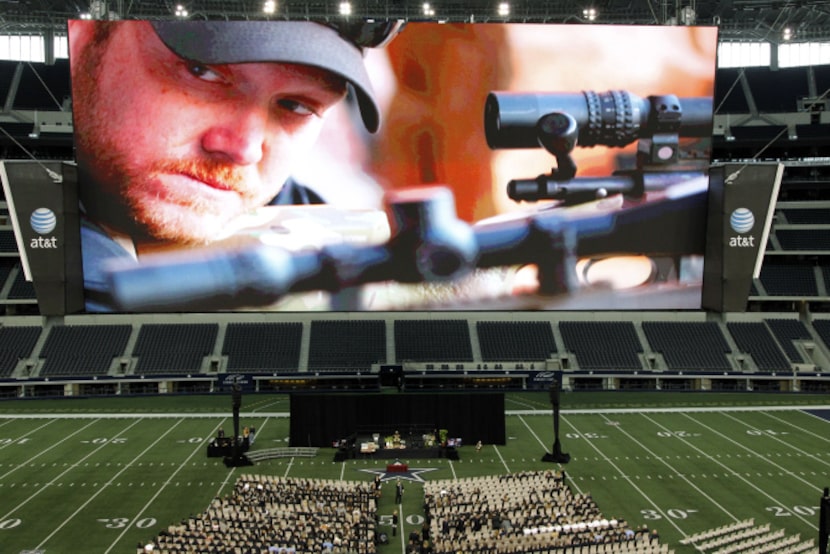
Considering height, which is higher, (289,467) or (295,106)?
(295,106)

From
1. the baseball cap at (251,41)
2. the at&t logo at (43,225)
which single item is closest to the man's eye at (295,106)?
the baseball cap at (251,41)

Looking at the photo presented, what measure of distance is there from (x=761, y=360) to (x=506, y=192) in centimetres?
2343

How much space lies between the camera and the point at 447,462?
31.8 metres

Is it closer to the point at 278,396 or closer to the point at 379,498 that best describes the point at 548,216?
the point at 379,498

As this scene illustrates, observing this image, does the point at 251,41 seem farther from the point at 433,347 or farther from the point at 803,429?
the point at 803,429

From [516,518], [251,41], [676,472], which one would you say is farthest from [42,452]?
[676,472]

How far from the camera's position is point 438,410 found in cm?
3453

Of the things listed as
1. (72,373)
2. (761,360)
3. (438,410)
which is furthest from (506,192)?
(72,373)

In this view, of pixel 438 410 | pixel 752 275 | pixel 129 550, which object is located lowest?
pixel 129 550

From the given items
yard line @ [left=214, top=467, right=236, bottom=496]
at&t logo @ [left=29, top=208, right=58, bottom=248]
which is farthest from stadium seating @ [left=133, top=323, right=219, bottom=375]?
at&t logo @ [left=29, top=208, right=58, bottom=248]

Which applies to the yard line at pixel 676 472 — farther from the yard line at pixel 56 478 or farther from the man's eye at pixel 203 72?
the man's eye at pixel 203 72

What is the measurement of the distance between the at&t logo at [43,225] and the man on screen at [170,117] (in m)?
14.2

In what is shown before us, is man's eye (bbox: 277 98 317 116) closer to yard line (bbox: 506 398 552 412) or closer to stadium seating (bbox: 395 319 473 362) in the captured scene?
stadium seating (bbox: 395 319 473 362)

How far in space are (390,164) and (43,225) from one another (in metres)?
19.4
